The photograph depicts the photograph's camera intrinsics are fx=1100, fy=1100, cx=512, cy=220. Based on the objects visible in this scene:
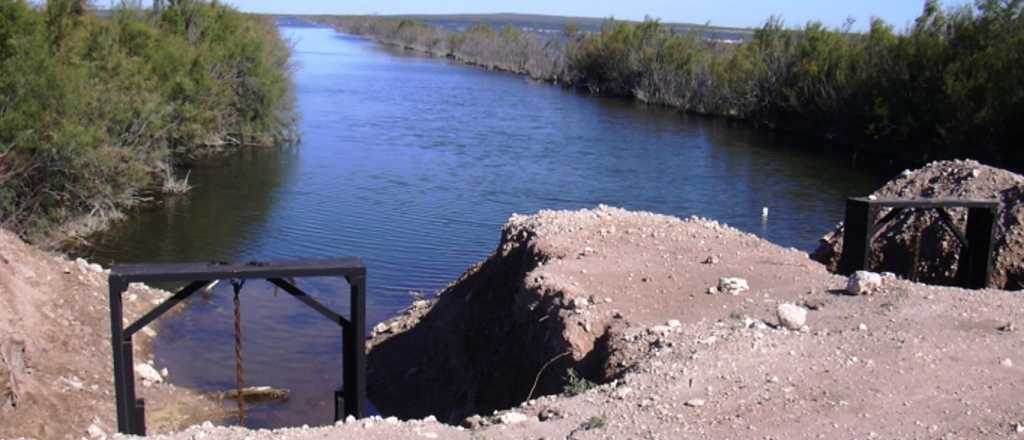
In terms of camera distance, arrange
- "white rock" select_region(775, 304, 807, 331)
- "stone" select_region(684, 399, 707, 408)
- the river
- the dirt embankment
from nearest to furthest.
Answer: "stone" select_region(684, 399, 707, 408) → "white rock" select_region(775, 304, 807, 331) → the dirt embankment → the river

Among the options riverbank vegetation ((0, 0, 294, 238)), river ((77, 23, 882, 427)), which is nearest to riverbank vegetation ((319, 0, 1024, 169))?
river ((77, 23, 882, 427))

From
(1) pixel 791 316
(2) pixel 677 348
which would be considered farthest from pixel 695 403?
(1) pixel 791 316

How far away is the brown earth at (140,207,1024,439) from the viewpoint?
24.8 ft

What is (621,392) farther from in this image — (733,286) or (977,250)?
(977,250)

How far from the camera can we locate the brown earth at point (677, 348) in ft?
24.8

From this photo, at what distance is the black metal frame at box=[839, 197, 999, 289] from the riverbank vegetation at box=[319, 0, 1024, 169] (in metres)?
17.9

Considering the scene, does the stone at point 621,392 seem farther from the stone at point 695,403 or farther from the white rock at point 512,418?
the white rock at point 512,418

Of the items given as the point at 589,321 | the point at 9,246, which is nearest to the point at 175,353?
the point at 9,246

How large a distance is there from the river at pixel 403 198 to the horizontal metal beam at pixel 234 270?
14.6ft

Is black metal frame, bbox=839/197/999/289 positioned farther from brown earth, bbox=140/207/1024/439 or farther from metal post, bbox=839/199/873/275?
brown earth, bbox=140/207/1024/439

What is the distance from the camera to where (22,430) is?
36.5 feet

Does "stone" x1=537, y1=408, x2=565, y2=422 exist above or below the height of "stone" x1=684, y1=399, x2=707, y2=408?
below

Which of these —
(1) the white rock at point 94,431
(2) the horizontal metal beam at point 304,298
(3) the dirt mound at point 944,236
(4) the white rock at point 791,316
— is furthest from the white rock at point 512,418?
(3) the dirt mound at point 944,236

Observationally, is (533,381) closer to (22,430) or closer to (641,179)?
(22,430)
